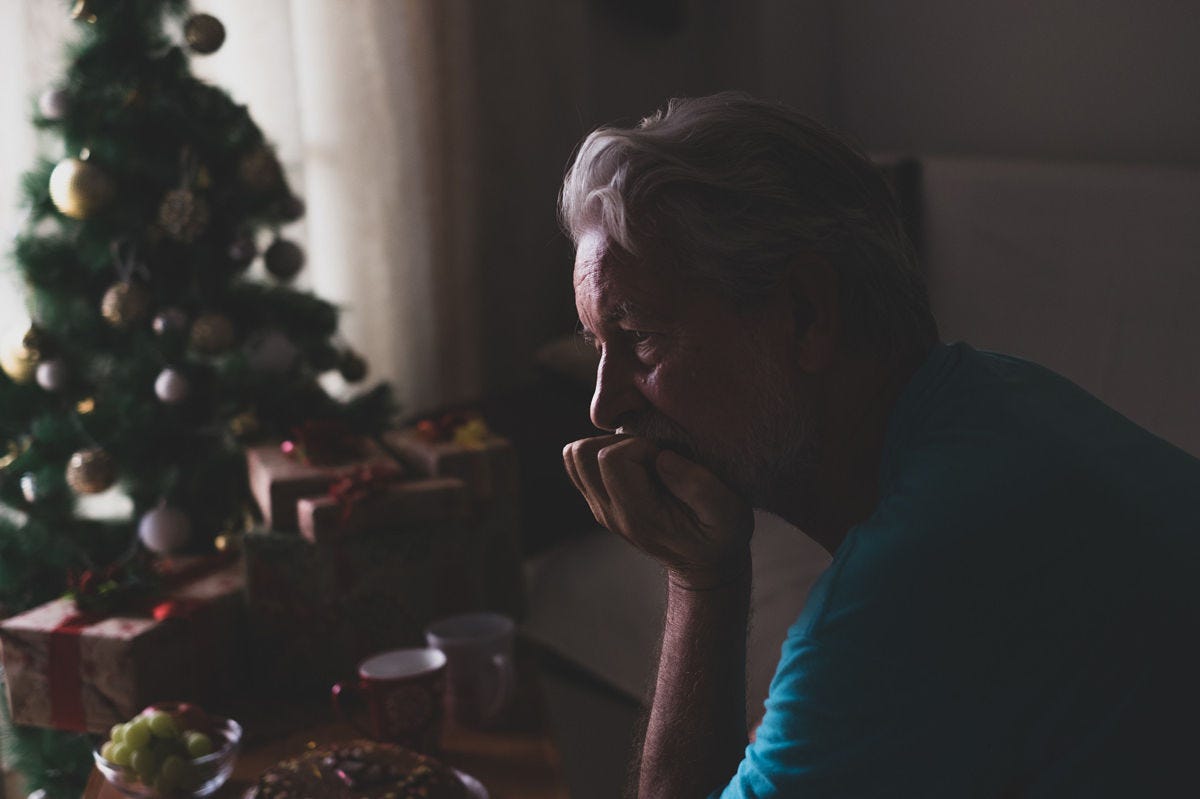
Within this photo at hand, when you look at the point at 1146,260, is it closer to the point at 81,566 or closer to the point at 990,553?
the point at 990,553

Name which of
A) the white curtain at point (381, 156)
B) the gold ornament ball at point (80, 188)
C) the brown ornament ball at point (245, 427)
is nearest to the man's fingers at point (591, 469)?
the brown ornament ball at point (245, 427)

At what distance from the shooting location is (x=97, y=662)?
1361 mm

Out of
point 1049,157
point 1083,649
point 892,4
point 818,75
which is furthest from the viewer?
point 818,75

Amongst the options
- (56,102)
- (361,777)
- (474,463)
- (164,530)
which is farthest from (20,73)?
(361,777)

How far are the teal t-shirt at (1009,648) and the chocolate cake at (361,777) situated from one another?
1.45 feet

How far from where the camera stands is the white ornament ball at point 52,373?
5.74 feet

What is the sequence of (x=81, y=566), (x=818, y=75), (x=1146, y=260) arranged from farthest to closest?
1. (x=818, y=75)
2. (x=81, y=566)
3. (x=1146, y=260)

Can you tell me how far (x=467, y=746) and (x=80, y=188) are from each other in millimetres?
964

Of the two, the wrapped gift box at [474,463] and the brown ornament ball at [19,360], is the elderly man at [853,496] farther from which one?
the brown ornament ball at [19,360]

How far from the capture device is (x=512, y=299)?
2.74 meters

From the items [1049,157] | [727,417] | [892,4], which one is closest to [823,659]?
[727,417]

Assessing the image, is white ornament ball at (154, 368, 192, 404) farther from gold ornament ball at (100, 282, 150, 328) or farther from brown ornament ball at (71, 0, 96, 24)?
brown ornament ball at (71, 0, 96, 24)

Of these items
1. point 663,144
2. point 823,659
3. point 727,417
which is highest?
point 663,144

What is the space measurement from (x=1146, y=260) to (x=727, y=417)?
1.04m
